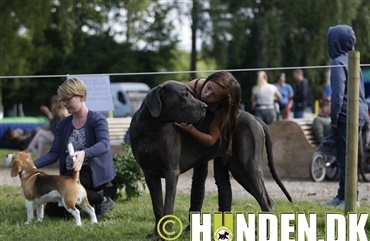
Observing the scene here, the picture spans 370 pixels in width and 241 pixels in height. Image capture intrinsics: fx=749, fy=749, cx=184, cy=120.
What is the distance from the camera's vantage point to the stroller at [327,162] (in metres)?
12.5

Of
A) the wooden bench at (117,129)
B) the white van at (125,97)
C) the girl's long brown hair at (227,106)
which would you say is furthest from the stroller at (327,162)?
the white van at (125,97)

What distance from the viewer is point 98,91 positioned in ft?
32.5

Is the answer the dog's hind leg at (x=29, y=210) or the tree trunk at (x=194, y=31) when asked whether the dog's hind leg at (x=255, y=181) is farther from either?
the tree trunk at (x=194, y=31)

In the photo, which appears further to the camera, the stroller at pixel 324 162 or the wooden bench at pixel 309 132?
the wooden bench at pixel 309 132

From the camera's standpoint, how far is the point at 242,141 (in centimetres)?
640

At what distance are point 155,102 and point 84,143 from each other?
2.09 metres

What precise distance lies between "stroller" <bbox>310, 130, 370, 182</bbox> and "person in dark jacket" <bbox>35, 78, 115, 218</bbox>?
5.53m

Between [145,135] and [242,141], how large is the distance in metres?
0.92

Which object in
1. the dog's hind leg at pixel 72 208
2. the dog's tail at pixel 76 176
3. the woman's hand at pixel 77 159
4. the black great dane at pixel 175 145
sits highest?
the black great dane at pixel 175 145

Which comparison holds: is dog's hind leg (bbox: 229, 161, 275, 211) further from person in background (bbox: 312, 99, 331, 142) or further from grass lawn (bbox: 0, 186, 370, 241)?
person in background (bbox: 312, 99, 331, 142)

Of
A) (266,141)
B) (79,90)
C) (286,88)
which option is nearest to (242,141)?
(266,141)

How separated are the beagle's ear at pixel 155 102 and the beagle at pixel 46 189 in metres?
1.64

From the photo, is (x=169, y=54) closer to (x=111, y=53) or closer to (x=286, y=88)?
(x=111, y=53)

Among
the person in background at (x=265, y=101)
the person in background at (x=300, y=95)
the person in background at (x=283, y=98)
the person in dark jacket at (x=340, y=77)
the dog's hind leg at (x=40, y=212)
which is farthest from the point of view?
the person in background at (x=283, y=98)
